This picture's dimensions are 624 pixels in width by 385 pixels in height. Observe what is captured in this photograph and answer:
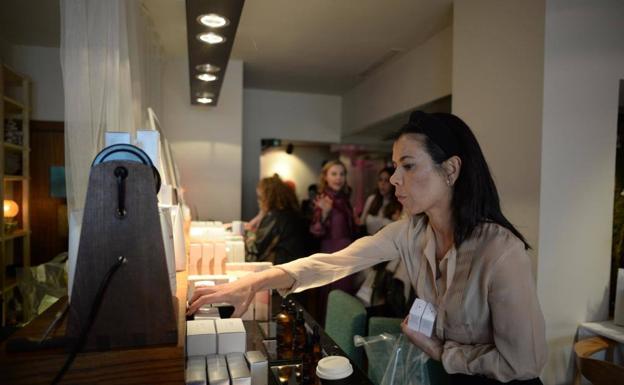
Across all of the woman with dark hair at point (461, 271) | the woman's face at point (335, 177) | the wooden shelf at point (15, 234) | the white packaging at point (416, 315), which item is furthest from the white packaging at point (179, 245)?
the wooden shelf at point (15, 234)

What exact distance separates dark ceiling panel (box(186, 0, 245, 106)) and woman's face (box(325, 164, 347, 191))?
1.28 metres

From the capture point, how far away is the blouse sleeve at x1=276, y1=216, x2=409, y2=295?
126 cm

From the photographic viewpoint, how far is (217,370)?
89 centimetres

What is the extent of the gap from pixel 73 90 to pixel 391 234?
3.75 feet

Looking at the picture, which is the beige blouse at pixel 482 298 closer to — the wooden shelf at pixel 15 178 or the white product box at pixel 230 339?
the white product box at pixel 230 339

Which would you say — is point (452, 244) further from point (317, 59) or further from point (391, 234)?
point (317, 59)

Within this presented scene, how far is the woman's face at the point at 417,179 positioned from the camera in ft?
3.87

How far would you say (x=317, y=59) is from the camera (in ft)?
14.2

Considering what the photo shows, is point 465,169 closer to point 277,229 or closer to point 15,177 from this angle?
point 277,229

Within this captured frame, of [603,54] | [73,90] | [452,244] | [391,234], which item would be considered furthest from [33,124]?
[603,54]

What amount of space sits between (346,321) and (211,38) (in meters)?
1.53

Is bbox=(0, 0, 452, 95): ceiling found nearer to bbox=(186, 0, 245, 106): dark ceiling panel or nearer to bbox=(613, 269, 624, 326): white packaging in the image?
bbox=(186, 0, 245, 106): dark ceiling panel

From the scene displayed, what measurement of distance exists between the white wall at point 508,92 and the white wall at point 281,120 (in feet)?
11.1

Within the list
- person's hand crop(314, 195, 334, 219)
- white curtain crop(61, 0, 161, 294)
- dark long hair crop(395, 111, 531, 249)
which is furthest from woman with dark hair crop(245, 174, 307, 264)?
dark long hair crop(395, 111, 531, 249)
